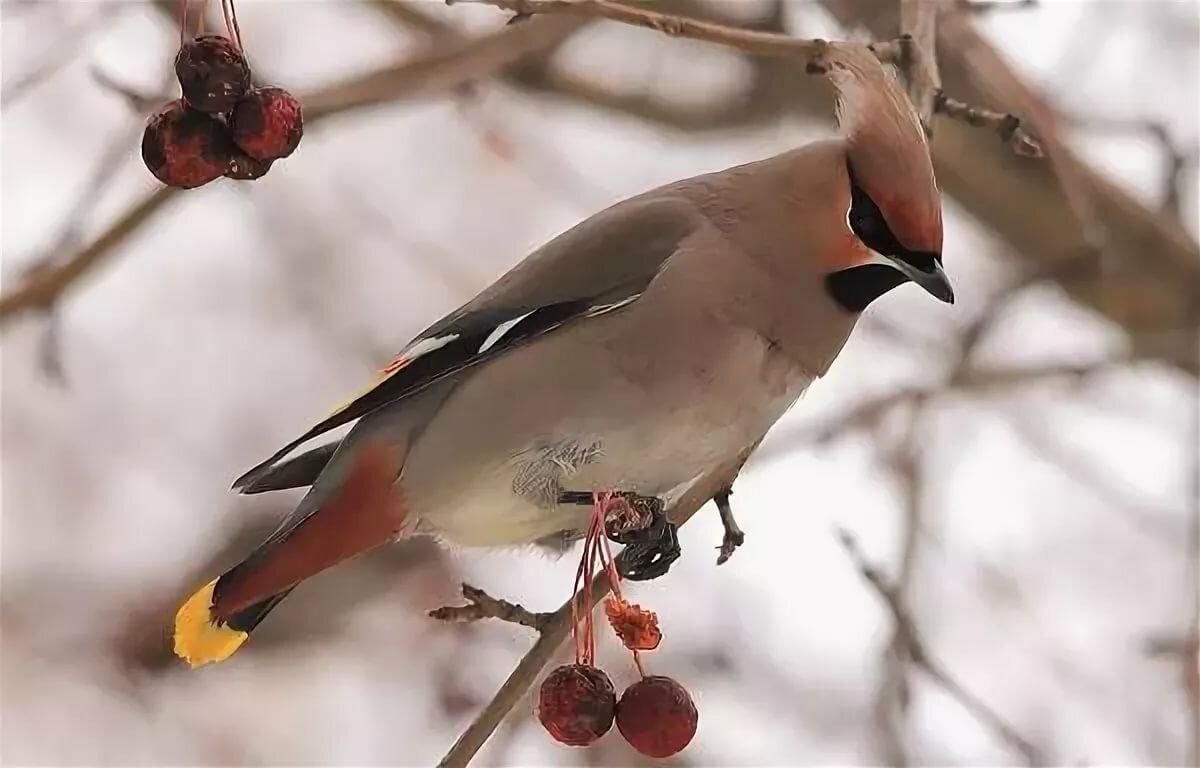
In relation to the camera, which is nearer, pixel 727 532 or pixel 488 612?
pixel 488 612

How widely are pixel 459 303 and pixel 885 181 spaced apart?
1.86 meters

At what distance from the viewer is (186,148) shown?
1.37 m

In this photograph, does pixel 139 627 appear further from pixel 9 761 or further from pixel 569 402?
pixel 569 402

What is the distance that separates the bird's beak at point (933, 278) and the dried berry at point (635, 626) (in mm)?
457

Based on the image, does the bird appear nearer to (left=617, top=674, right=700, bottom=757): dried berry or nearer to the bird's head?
the bird's head

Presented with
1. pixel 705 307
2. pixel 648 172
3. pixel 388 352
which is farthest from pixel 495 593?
pixel 705 307

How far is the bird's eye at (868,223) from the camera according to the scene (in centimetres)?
158

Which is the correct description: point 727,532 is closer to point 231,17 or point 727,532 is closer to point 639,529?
point 639,529

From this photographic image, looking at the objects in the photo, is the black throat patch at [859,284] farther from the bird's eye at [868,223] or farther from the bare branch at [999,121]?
the bare branch at [999,121]

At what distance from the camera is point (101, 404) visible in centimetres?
351

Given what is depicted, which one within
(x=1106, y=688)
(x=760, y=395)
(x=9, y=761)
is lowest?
(x=1106, y=688)

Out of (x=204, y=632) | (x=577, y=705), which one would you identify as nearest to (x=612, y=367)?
(x=577, y=705)

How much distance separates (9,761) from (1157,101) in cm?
310

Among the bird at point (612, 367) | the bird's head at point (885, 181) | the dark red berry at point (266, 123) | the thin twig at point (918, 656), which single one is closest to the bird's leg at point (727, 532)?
the bird at point (612, 367)
